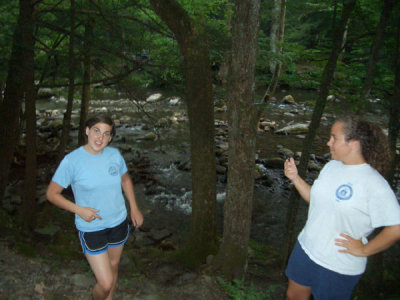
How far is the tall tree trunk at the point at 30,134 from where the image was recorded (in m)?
4.85

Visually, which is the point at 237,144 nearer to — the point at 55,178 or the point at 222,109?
the point at 55,178

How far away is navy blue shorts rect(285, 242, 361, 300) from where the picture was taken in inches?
89.7

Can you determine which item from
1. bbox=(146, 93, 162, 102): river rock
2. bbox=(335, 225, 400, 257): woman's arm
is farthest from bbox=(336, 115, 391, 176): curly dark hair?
bbox=(146, 93, 162, 102): river rock

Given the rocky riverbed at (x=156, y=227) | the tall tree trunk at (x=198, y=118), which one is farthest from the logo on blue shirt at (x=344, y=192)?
the tall tree trunk at (x=198, y=118)

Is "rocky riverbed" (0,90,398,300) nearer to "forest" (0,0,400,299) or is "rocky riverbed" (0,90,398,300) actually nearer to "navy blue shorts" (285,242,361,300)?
"forest" (0,0,400,299)

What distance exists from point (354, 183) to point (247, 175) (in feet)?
5.13

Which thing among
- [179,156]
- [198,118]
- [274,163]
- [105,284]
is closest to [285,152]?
[274,163]

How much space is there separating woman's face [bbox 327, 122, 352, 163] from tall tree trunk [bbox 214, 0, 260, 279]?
4.10 feet

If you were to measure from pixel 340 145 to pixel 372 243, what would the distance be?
2.28 feet

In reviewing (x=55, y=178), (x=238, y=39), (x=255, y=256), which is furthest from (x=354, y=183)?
(x=255, y=256)

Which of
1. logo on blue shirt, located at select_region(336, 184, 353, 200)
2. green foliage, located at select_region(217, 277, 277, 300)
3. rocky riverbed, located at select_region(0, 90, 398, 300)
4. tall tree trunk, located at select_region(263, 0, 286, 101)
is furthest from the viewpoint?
tall tree trunk, located at select_region(263, 0, 286, 101)

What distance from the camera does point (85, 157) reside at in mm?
2680

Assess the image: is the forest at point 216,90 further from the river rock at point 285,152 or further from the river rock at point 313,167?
the river rock at point 285,152

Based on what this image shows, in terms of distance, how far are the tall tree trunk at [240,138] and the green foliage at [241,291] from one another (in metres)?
0.16
